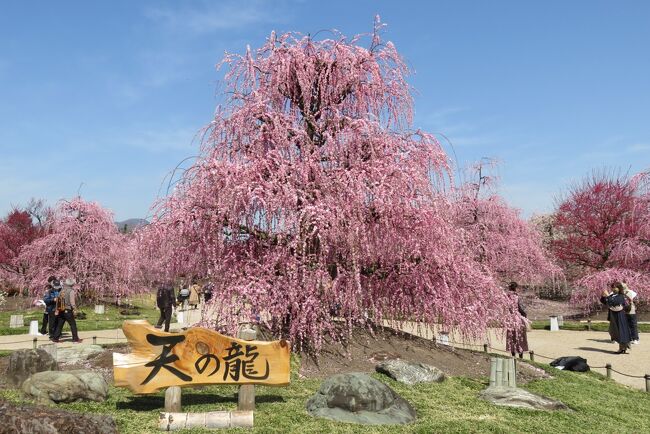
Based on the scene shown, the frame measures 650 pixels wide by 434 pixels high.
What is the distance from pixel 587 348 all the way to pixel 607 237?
12386mm

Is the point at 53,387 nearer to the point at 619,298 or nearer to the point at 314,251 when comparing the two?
the point at 314,251

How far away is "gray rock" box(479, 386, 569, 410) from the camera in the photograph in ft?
27.1

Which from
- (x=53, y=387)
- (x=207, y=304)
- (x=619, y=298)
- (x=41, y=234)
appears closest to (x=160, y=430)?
(x=53, y=387)

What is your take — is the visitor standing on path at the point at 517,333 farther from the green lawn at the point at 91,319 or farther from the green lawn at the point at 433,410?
the green lawn at the point at 91,319

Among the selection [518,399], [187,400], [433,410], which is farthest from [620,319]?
[187,400]

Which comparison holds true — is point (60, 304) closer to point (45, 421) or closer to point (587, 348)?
point (45, 421)

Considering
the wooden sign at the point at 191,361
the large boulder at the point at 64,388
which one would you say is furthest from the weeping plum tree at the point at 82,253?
the wooden sign at the point at 191,361

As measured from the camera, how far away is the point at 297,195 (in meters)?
10.1

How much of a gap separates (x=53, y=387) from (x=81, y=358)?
13.8ft

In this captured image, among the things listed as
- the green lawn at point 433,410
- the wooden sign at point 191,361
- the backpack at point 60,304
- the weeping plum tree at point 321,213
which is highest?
the weeping plum tree at point 321,213

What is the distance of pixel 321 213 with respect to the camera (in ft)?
31.5

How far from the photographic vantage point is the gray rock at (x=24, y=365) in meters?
8.62

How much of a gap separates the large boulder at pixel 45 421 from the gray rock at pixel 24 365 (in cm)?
318

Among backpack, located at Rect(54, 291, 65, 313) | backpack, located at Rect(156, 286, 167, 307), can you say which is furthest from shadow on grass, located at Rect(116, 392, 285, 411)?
backpack, located at Rect(156, 286, 167, 307)
